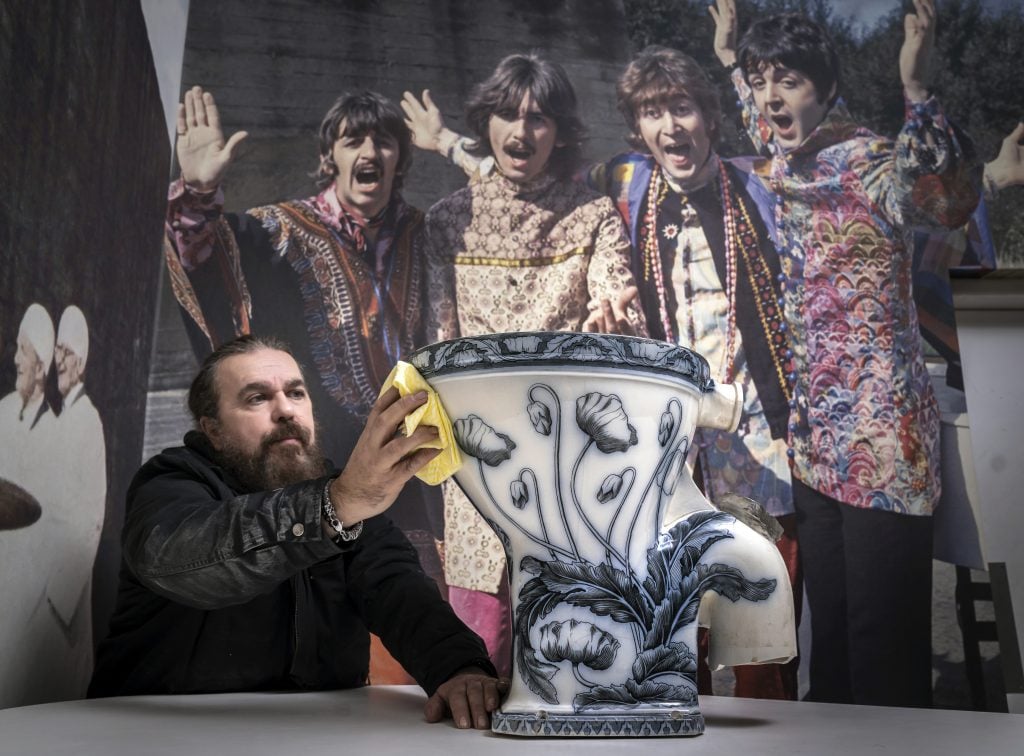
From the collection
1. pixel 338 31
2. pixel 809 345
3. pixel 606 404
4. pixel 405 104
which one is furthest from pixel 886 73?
pixel 606 404

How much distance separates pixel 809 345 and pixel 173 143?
2.02 metres

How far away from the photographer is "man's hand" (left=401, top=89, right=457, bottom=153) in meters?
3.18

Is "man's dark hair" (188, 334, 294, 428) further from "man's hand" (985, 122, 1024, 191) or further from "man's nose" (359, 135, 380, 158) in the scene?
"man's hand" (985, 122, 1024, 191)

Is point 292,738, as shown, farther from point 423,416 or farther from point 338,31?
point 338,31

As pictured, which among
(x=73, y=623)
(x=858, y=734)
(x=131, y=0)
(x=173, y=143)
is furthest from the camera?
(x=173, y=143)

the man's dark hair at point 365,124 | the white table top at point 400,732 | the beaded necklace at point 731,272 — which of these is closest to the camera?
the white table top at point 400,732

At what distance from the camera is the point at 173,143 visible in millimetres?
3037

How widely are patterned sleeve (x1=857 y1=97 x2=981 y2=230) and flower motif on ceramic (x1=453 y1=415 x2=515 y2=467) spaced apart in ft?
7.86

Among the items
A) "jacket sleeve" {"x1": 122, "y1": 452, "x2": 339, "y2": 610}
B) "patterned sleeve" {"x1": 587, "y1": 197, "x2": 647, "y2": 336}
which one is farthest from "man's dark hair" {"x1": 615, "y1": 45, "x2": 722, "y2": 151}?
"jacket sleeve" {"x1": 122, "y1": 452, "x2": 339, "y2": 610}

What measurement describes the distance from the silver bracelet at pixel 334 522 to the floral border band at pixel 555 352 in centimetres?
23

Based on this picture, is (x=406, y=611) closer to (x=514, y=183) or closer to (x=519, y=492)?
(x=519, y=492)

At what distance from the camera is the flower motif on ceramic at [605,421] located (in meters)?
1.13

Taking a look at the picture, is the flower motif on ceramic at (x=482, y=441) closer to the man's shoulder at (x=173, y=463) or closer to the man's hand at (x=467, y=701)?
the man's hand at (x=467, y=701)

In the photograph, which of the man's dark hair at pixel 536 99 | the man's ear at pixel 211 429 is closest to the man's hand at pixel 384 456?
the man's ear at pixel 211 429
